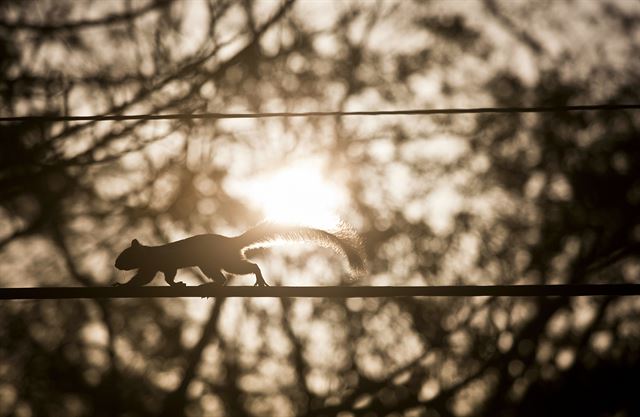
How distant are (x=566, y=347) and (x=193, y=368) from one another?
238 inches

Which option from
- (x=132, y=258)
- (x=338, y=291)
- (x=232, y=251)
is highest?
(x=132, y=258)

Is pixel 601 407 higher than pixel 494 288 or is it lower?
higher

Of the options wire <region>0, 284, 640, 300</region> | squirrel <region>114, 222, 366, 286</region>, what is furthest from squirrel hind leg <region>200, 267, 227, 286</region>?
wire <region>0, 284, 640, 300</region>

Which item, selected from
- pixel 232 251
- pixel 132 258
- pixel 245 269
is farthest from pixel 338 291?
pixel 132 258

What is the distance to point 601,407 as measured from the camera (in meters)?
14.7

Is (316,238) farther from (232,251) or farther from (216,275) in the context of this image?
(216,275)

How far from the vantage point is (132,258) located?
7883 millimetres

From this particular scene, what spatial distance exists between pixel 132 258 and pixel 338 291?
3826 mm

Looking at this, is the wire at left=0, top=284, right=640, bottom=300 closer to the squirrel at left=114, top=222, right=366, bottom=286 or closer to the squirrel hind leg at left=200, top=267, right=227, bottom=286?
the squirrel at left=114, top=222, right=366, bottom=286

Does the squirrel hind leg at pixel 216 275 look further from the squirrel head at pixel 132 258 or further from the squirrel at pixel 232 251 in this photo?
the squirrel head at pixel 132 258

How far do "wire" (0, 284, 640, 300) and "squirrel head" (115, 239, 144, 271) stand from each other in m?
3.14

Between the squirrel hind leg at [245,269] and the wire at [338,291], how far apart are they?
2239mm

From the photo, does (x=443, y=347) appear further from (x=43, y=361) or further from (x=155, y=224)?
(x=43, y=361)

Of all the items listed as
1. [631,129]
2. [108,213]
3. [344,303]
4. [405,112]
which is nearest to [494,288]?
[405,112]
